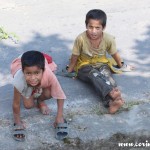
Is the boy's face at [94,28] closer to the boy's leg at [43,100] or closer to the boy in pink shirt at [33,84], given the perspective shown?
the boy in pink shirt at [33,84]

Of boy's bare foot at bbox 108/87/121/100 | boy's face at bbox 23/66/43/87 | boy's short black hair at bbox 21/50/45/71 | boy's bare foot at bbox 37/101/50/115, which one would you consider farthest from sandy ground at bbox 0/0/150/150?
boy's short black hair at bbox 21/50/45/71

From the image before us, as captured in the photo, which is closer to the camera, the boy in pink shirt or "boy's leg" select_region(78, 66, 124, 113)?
the boy in pink shirt

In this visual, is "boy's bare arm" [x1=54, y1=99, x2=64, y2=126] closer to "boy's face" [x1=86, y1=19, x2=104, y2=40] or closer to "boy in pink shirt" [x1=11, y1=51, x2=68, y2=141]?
"boy in pink shirt" [x1=11, y1=51, x2=68, y2=141]

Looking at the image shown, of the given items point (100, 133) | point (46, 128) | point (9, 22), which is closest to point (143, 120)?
point (100, 133)

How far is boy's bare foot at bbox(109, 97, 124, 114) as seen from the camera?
326 centimetres

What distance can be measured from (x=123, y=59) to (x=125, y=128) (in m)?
1.10

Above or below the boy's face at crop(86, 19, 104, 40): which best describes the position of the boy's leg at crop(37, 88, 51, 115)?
below

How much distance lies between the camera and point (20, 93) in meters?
3.08

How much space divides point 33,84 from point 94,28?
0.88 metres

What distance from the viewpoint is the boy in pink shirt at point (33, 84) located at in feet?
9.42

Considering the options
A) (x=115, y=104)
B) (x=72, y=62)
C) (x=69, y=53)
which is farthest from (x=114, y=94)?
(x=69, y=53)

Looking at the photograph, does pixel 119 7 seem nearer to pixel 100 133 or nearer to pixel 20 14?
pixel 20 14

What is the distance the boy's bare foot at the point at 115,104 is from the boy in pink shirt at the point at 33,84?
0.42 m

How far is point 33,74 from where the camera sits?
9.55 feet
